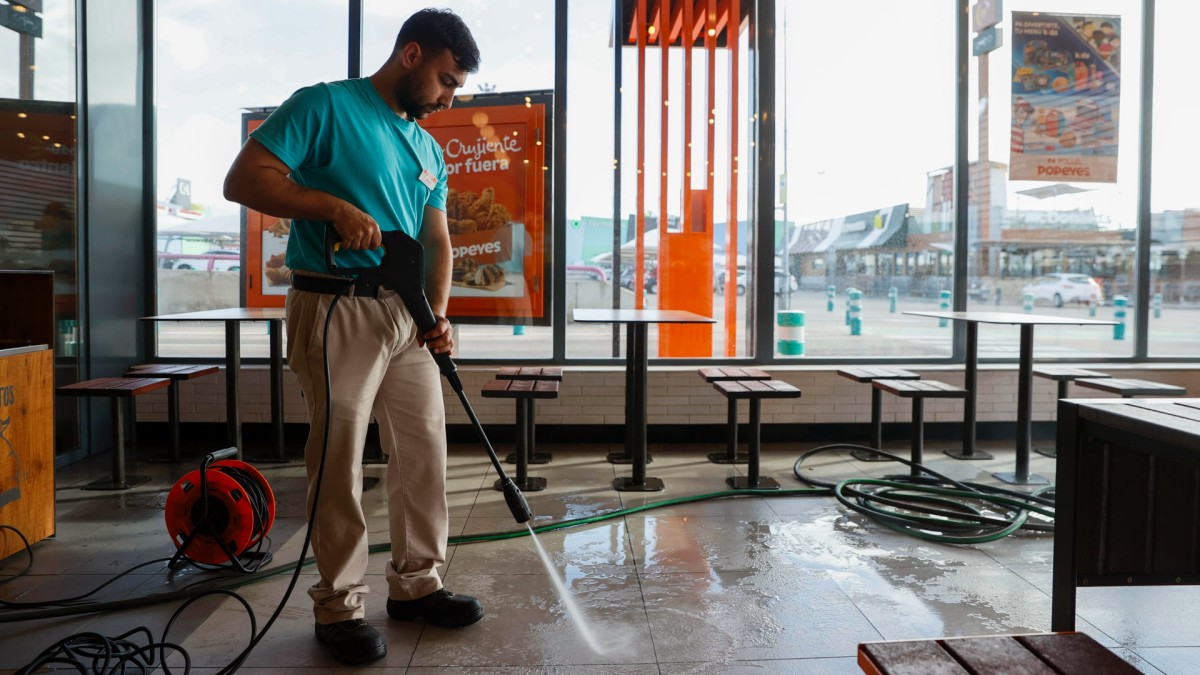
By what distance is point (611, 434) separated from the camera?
562 centimetres

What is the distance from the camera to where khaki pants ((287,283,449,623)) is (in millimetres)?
2260

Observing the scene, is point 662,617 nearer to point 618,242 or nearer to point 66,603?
point 66,603

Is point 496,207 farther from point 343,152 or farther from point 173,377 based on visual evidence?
point 343,152

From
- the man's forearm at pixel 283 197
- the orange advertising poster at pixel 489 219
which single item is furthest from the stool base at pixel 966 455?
the man's forearm at pixel 283 197

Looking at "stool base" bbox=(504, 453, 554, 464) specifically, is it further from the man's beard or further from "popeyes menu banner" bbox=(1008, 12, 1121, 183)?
"popeyes menu banner" bbox=(1008, 12, 1121, 183)

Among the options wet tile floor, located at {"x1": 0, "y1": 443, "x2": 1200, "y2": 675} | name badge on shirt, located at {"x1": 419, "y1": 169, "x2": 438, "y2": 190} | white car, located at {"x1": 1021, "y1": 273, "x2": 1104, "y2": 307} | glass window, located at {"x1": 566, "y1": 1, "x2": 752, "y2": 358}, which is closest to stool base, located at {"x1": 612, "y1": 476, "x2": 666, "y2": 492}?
wet tile floor, located at {"x1": 0, "y1": 443, "x2": 1200, "y2": 675}

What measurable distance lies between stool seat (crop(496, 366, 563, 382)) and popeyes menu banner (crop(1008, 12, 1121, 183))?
3474mm

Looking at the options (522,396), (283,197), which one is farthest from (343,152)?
(522,396)

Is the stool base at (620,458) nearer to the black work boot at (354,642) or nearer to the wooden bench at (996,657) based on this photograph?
the black work boot at (354,642)

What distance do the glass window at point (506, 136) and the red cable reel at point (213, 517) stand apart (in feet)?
9.26

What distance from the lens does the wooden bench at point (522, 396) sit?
4062 millimetres

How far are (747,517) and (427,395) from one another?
1.81 meters

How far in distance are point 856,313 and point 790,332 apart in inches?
20.1

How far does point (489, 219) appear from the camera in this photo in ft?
18.7
